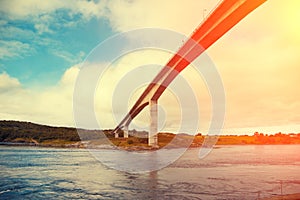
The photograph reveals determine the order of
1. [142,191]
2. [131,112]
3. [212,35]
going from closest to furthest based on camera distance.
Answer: [142,191] < [212,35] < [131,112]

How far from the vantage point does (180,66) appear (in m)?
40.7

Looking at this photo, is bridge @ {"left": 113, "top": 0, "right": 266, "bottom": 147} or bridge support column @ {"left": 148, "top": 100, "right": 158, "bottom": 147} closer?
bridge @ {"left": 113, "top": 0, "right": 266, "bottom": 147}

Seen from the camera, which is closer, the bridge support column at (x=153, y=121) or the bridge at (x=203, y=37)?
the bridge at (x=203, y=37)

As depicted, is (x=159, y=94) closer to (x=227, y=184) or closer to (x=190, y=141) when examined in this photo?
(x=227, y=184)

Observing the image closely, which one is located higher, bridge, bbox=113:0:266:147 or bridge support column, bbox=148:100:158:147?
bridge, bbox=113:0:266:147

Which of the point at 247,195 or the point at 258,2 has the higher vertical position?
the point at 258,2

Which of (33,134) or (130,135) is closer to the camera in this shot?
(33,134)

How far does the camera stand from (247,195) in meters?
20.3

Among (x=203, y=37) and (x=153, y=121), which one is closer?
(x=203, y=37)

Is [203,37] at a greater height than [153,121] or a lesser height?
greater

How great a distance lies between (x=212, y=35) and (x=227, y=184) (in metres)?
12.5

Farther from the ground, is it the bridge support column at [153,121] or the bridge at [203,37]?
the bridge at [203,37]

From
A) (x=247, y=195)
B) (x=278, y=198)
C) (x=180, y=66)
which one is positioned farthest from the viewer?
(x=180, y=66)

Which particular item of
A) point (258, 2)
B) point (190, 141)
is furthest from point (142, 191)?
point (190, 141)
